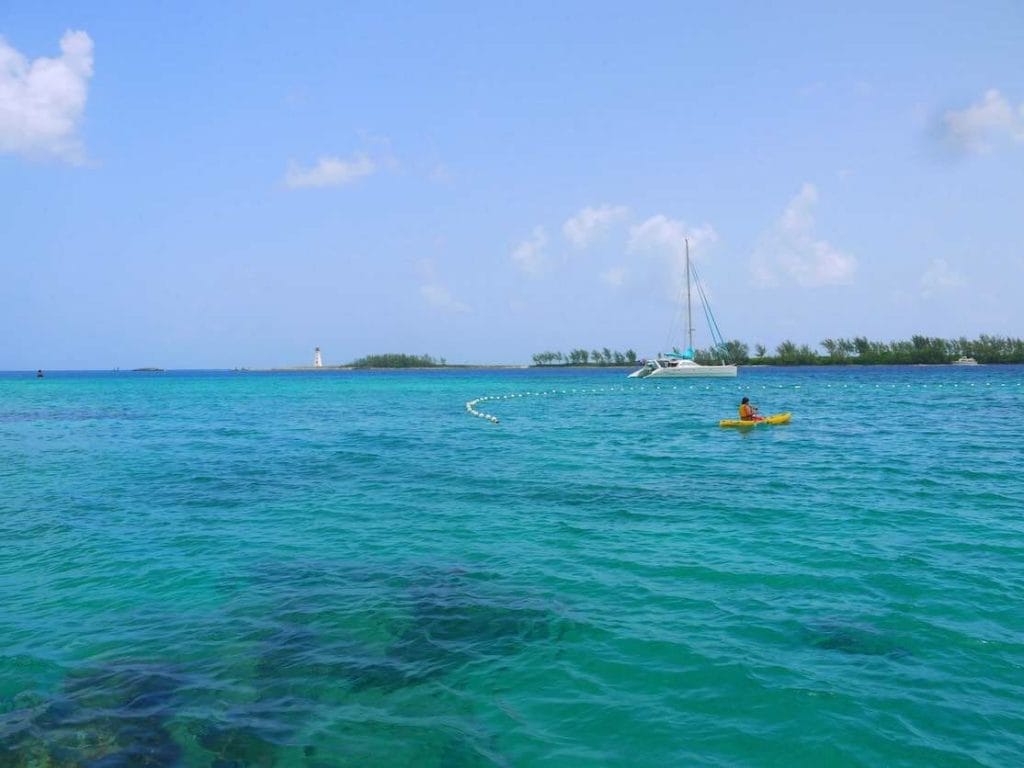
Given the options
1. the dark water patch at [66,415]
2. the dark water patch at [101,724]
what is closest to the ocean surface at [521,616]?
the dark water patch at [101,724]

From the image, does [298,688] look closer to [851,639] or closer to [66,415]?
[851,639]

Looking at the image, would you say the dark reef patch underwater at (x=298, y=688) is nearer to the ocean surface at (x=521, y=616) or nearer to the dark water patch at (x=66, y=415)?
the ocean surface at (x=521, y=616)

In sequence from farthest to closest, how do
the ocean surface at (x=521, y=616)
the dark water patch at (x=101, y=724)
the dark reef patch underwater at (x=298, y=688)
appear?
the ocean surface at (x=521, y=616), the dark reef patch underwater at (x=298, y=688), the dark water patch at (x=101, y=724)

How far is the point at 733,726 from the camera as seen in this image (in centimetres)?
746

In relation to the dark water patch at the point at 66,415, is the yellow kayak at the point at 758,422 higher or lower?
lower

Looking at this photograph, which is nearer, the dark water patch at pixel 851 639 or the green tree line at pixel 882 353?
the dark water patch at pixel 851 639

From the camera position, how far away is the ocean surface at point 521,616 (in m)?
7.29

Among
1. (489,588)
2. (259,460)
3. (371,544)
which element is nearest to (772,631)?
(489,588)

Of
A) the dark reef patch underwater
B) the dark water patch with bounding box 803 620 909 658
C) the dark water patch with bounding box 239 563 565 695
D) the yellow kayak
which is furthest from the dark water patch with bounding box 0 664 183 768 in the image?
the yellow kayak

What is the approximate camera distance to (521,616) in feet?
34.2

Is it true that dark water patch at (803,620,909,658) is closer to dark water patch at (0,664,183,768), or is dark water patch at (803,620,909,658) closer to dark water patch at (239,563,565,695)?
dark water patch at (239,563,565,695)

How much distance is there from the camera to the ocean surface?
7293 millimetres

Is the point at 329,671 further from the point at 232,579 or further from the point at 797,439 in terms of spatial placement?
the point at 797,439

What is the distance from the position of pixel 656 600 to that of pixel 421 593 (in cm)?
380
